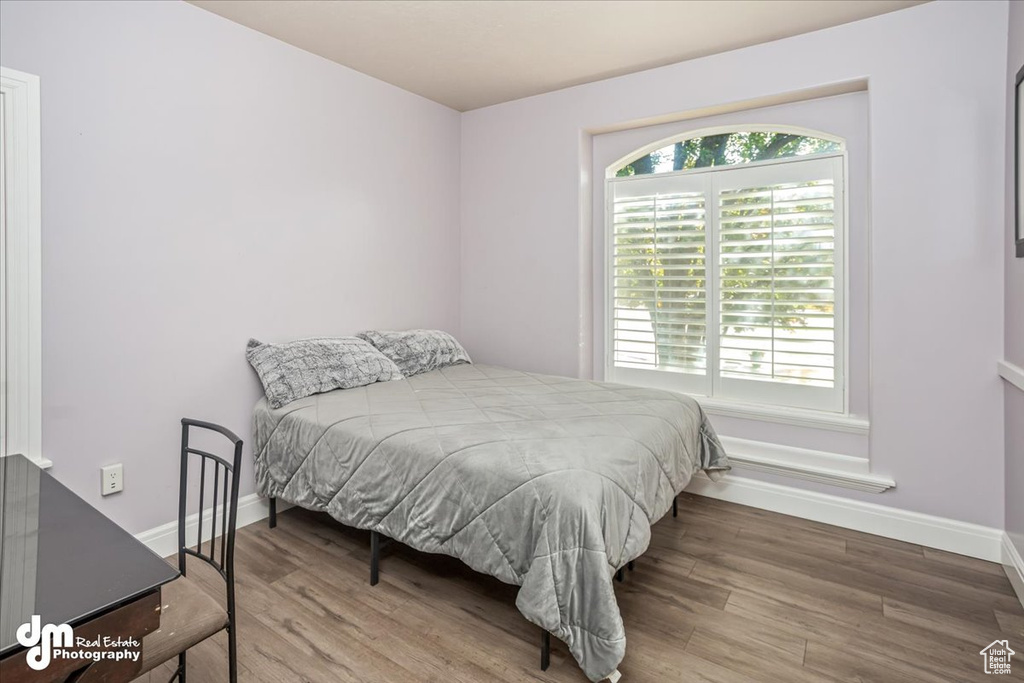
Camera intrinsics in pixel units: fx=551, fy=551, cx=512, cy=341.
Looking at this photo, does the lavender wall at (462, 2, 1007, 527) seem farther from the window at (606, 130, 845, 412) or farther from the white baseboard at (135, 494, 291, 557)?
the white baseboard at (135, 494, 291, 557)

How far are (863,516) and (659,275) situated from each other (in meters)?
1.70

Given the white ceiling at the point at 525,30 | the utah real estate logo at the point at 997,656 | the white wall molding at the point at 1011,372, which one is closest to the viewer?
the utah real estate logo at the point at 997,656

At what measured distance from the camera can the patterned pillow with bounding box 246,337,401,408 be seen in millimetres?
2717

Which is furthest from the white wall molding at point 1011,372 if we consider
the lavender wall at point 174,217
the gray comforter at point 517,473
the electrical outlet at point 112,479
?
the electrical outlet at point 112,479

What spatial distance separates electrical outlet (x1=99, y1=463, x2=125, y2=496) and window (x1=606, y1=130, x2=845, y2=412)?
9.03ft

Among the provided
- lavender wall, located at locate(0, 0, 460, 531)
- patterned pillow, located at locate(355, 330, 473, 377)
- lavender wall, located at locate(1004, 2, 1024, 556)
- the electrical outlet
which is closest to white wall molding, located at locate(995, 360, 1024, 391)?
lavender wall, located at locate(1004, 2, 1024, 556)

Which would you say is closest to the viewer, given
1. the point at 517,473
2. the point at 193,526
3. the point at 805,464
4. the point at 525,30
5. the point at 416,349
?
the point at 517,473

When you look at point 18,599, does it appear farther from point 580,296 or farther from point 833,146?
point 833,146

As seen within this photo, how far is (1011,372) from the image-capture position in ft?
7.43

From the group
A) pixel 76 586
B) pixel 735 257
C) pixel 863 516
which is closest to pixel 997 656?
pixel 863 516

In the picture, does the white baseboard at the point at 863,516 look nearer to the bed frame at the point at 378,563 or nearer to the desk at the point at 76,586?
the bed frame at the point at 378,563

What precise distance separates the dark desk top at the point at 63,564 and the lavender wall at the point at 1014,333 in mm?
2934

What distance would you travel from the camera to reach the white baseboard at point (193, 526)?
2.52 meters

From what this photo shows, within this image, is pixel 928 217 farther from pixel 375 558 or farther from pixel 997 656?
pixel 375 558
